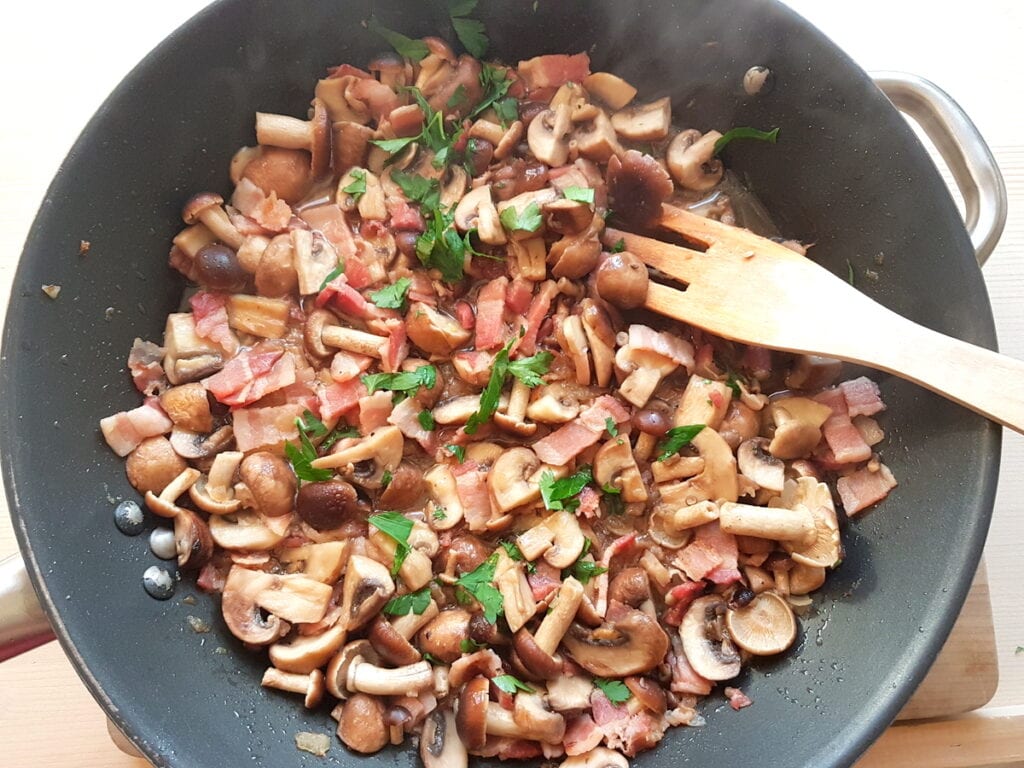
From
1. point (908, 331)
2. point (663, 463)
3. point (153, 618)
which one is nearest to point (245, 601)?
point (153, 618)

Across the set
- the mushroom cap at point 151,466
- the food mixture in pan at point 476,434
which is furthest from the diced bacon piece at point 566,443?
the mushroom cap at point 151,466

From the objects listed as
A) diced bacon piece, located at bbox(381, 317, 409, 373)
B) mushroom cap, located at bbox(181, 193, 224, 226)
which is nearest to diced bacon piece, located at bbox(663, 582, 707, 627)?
diced bacon piece, located at bbox(381, 317, 409, 373)

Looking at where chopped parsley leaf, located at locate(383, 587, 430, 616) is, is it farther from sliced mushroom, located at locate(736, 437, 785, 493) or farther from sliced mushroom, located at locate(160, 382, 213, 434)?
sliced mushroom, located at locate(736, 437, 785, 493)

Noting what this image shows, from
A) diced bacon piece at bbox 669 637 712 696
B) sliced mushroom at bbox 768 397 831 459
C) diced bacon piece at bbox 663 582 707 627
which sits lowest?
diced bacon piece at bbox 669 637 712 696

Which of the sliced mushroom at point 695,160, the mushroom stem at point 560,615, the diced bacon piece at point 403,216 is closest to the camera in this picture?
the mushroom stem at point 560,615

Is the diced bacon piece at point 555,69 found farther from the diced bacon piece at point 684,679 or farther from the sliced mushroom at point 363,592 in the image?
the diced bacon piece at point 684,679

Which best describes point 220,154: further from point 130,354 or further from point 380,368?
point 380,368
